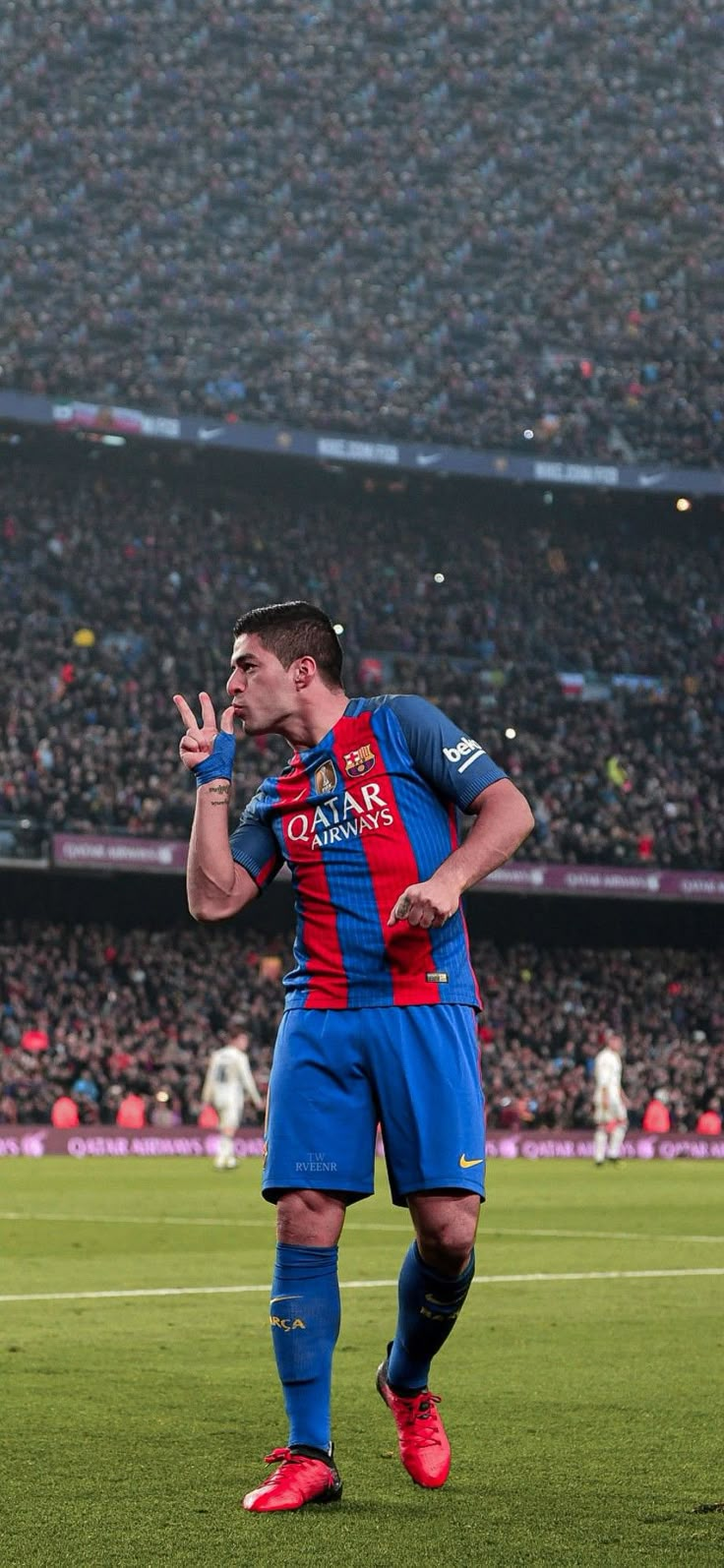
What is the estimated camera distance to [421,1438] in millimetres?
5457

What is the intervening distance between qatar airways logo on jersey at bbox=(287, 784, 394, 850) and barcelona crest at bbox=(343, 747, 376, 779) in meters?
0.04

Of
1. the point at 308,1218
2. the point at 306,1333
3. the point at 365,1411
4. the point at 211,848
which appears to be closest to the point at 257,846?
the point at 211,848

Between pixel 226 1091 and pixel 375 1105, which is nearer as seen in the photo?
pixel 375 1105

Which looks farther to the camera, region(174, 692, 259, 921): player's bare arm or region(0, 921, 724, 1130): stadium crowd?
region(0, 921, 724, 1130): stadium crowd

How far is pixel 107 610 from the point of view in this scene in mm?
44594

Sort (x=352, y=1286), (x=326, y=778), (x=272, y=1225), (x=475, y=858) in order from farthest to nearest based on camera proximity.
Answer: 1. (x=272, y=1225)
2. (x=352, y=1286)
3. (x=326, y=778)
4. (x=475, y=858)

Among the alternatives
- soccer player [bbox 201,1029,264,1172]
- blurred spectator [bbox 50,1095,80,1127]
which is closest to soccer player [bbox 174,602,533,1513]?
soccer player [bbox 201,1029,264,1172]

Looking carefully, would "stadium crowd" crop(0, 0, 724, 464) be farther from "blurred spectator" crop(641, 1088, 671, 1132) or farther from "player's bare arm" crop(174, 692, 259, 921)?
"player's bare arm" crop(174, 692, 259, 921)

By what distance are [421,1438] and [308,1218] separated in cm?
77

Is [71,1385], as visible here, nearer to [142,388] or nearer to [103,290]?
[142,388]

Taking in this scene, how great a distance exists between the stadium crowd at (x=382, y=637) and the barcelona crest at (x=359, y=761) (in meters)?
32.9

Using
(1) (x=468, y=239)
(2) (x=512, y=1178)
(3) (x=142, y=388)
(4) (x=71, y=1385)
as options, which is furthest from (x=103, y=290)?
(4) (x=71, y=1385)

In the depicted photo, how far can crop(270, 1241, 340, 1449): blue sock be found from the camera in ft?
16.8

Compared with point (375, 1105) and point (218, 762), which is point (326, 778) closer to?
point (218, 762)
